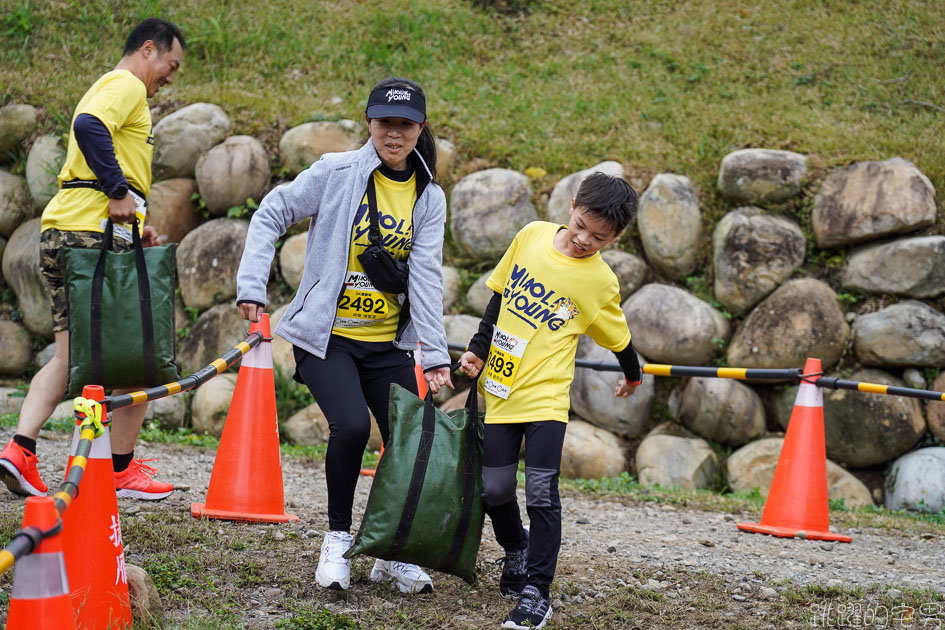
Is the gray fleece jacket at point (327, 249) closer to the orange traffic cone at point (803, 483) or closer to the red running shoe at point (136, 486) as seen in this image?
the red running shoe at point (136, 486)

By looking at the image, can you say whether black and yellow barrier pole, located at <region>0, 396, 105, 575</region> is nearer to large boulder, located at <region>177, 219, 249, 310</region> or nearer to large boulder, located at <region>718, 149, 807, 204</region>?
large boulder, located at <region>177, 219, 249, 310</region>

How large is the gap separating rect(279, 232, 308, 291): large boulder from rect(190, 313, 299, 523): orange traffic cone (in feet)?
10.2

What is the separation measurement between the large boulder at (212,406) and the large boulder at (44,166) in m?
2.54

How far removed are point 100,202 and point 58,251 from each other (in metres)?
0.28

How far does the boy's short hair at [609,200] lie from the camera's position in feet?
9.37

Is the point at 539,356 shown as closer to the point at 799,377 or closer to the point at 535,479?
the point at 535,479

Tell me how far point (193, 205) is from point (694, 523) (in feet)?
17.2

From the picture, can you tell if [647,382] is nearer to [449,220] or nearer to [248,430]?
[449,220]

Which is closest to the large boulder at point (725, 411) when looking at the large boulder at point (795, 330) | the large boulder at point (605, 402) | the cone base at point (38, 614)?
the large boulder at point (795, 330)

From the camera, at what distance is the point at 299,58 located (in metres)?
9.23

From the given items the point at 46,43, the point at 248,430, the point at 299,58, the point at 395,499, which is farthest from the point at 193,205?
the point at 395,499

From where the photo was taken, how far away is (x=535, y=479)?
288cm

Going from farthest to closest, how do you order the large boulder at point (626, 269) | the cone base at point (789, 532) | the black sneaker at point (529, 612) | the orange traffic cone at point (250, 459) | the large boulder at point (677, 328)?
the large boulder at point (626, 269) → the large boulder at point (677, 328) → the cone base at point (789, 532) → the orange traffic cone at point (250, 459) → the black sneaker at point (529, 612)

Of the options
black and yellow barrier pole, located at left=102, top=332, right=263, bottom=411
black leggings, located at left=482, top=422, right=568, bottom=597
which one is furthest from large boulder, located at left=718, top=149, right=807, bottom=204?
black leggings, located at left=482, top=422, right=568, bottom=597
